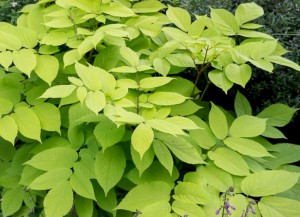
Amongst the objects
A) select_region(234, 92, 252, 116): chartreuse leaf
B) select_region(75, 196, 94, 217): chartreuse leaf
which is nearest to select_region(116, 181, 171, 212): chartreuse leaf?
select_region(75, 196, 94, 217): chartreuse leaf

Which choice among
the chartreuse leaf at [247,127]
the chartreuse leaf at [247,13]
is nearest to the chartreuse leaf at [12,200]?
the chartreuse leaf at [247,127]

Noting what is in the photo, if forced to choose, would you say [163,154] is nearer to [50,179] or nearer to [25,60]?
[50,179]

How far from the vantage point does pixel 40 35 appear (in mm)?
2139

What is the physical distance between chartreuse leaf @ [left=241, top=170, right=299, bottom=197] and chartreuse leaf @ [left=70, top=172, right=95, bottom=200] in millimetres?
616

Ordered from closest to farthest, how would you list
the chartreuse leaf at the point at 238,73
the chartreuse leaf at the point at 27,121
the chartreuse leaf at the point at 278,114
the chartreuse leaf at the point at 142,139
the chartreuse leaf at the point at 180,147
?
the chartreuse leaf at the point at 142,139
the chartreuse leaf at the point at 180,147
the chartreuse leaf at the point at 27,121
the chartreuse leaf at the point at 238,73
the chartreuse leaf at the point at 278,114

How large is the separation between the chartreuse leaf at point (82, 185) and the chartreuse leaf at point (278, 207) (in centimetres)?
68

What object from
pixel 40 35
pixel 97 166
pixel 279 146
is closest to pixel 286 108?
pixel 279 146

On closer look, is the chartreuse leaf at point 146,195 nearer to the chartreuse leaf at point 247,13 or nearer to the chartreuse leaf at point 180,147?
the chartreuse leaf at point 180,147

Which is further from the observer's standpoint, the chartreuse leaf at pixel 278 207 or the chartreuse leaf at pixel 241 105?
the chartreuse leaf at pixel 241 105

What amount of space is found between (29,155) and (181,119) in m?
0.87

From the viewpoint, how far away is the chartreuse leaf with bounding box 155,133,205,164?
1.78 metres

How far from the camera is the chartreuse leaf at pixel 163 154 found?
1.73 m

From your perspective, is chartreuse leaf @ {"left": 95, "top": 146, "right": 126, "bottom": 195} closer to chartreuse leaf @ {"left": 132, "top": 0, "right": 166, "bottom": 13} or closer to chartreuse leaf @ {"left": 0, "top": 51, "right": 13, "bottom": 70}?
chartreuse leaf @ {"left": 0, "top": 51, "right": 13, "bottom": 70}

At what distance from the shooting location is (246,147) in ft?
6.27
